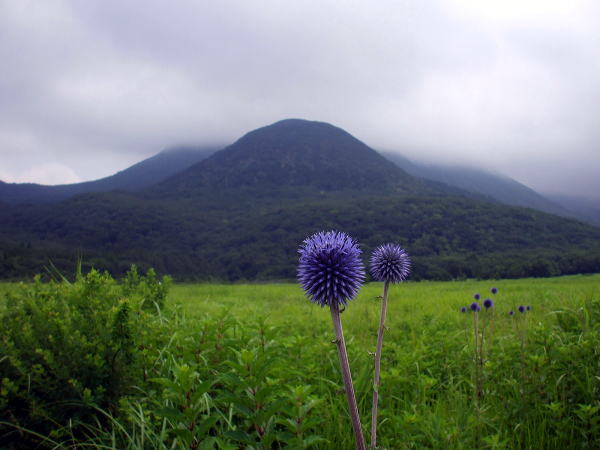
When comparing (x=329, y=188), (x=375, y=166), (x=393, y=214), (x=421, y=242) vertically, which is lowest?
(x=421, y=242)

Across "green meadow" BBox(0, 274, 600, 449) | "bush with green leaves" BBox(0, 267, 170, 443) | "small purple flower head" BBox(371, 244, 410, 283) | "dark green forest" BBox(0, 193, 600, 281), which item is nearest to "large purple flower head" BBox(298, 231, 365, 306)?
"green meadow" BBox(0, 274, 600, 449)

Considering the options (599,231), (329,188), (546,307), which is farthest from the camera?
(329,188)

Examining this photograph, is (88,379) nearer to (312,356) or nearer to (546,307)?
(312,356)

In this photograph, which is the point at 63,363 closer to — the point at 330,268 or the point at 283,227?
the point at 330,268

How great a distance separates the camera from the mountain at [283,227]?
91.2 meters

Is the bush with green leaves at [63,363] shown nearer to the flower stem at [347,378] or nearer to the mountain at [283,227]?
the flower stem at [347,378]

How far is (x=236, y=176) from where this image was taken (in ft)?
639

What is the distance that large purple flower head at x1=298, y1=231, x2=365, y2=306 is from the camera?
233cm

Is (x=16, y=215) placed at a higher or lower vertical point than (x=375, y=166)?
lower

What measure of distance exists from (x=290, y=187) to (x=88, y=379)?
189 m

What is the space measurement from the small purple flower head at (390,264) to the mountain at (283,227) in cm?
6538

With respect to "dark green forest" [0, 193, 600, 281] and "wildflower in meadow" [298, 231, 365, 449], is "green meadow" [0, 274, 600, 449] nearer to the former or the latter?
"wildflower in meadow" [298, 231, 365, 449]

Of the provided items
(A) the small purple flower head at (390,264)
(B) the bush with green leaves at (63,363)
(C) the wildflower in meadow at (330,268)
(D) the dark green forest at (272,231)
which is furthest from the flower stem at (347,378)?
(D) the dark green forest at (272,231)

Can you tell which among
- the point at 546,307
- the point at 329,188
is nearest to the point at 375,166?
the point at 329,188
